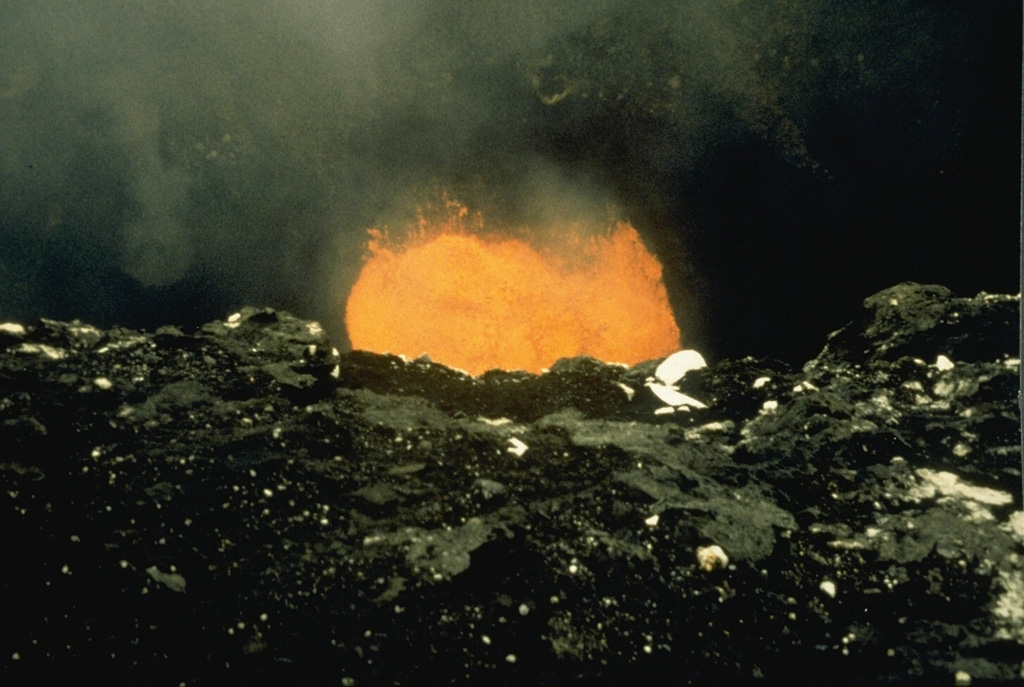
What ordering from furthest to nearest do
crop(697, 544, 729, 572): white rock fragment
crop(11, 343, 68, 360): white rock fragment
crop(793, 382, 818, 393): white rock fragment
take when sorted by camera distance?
crop(793, 382, 818, 393): white rock fragment < crop(11, 343, 68, 360): white rock fragment < crop(697, 544, 729, 572): white rock fragment

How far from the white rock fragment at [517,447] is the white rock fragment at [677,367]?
94 cm

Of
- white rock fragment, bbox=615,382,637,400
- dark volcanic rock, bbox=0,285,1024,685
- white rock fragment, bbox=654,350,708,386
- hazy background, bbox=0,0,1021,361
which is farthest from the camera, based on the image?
hazy background, bbox=0,0,1021,361

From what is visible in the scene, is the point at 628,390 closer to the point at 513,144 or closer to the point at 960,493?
the point at 960,493

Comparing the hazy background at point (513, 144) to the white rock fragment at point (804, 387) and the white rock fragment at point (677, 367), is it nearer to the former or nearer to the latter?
the white rock fragment at point (677, 367)

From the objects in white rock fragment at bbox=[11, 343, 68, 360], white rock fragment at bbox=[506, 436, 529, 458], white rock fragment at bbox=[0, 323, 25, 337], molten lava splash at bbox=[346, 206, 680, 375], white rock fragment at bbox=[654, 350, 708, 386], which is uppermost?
molten lava splash at bbox=[346, 206, 680, 375]

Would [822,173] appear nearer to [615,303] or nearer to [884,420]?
[615,303]

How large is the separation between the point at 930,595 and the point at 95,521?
2739 millimetres

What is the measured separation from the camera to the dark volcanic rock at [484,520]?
1.67 m

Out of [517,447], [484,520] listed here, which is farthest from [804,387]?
[484,520]

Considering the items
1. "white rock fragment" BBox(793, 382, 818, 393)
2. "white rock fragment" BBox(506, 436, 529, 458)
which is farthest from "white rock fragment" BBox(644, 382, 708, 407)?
"white rock fragment" BBox(506, 436, 529, 458)

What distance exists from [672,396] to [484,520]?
122 cm

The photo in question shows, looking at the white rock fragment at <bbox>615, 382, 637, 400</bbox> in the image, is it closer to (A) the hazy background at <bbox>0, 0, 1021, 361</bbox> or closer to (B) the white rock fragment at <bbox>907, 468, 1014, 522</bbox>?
(B) the white rock fragment at <bbox>907, 468, 1014, 522</bbox>

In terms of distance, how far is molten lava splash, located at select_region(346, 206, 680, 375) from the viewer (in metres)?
7.23

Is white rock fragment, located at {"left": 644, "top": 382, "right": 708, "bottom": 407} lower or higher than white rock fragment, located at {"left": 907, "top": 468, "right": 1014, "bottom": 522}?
higher
